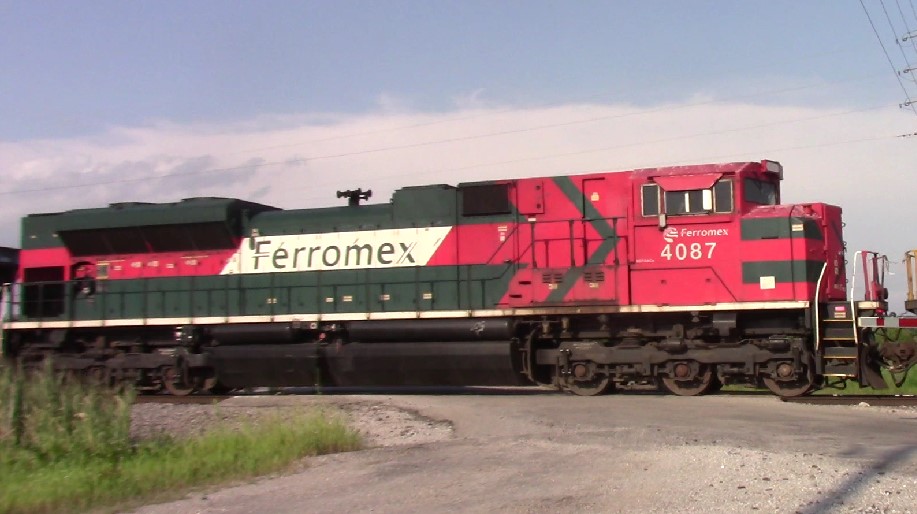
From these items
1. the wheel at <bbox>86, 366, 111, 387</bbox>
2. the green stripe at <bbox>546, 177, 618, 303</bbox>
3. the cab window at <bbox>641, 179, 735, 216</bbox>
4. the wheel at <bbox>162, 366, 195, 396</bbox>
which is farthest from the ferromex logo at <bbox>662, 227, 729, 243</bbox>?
the wheel at <bbox>86, 366, 111, 387</bbox>

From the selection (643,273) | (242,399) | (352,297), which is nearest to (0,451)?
(242,399)

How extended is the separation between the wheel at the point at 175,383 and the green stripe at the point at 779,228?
10.4 m

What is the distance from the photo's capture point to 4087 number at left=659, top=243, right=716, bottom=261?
44.7 feet

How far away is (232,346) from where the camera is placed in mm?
16391

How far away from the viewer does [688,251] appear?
45.1ft

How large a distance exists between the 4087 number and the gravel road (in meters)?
2.48

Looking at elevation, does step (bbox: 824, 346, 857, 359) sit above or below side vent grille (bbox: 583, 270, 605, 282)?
below

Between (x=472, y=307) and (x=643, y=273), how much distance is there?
117 inches

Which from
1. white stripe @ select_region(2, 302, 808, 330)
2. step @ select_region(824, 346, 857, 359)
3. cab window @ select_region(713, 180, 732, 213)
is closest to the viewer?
step @ select_region(824, 346, 857, 359)

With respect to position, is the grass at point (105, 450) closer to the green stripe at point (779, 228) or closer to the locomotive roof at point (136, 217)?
the locomotive roof at point (136, 217)

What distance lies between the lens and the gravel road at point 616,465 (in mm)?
6621

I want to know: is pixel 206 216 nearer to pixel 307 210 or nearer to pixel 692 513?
pixel 307 210

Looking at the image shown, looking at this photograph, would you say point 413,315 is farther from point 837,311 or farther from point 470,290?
point 837,311

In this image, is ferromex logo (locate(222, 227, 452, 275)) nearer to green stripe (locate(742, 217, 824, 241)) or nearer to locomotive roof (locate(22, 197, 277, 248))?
locomotive roof (locate(22, 197, 277, 248))
